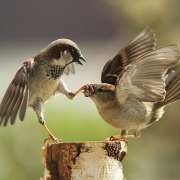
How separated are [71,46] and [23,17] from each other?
8191 millimetres

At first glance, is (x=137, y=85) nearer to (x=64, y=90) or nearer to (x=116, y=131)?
(x=64, y=90)

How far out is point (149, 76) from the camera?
362cm

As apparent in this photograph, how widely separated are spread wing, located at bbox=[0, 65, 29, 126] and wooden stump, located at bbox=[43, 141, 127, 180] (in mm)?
382

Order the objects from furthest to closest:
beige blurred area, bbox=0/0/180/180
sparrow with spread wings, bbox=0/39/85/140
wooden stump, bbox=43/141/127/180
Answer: beige blurred area, bbox=0/0/180/180 → sparrow with spread wings, bbox=0/39/85/140 → wooden stump, bbox=43/141/127/180

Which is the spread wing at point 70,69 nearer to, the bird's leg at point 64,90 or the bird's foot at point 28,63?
the bird's leg at point 64,90

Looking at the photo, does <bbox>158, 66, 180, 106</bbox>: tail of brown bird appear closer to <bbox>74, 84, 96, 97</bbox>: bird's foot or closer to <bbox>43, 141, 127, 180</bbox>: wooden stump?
<bbox>74, 84, 96, 97</bbox>: bird's foot

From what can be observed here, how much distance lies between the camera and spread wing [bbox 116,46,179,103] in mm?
3529

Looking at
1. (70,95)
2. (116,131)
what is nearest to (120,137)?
(70,95)

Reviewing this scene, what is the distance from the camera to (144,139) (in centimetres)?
620

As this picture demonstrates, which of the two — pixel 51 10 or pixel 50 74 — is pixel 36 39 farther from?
pixel 50 74

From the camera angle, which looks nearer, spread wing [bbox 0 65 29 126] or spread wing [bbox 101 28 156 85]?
spread wing [bbox 0 65 29 126]

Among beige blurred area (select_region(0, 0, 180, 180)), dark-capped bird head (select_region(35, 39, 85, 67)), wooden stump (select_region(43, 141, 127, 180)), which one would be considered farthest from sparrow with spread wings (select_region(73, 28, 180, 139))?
beige blurred area (select_region(0, 0, 180, 180))

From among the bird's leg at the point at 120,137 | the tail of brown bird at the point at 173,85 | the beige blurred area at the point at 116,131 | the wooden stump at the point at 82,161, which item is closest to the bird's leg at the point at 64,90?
the bird's leg at the point at 120,137

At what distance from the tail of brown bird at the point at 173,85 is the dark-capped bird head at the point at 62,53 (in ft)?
1.28
